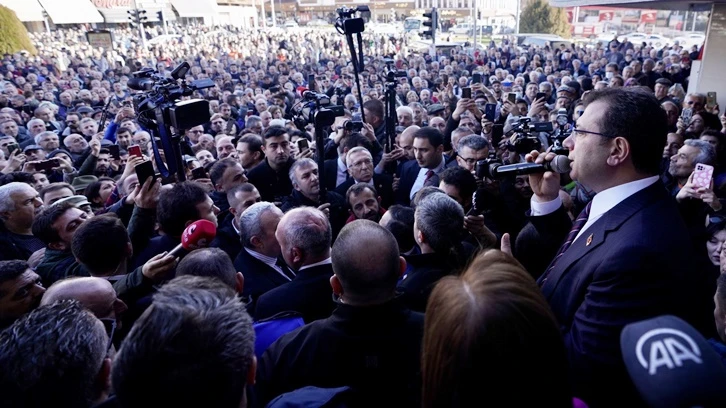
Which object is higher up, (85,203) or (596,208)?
(596,208)

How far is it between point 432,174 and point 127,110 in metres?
5.88

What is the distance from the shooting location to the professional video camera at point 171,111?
3.50m

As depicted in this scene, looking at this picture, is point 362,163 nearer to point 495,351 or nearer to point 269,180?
point 269,180

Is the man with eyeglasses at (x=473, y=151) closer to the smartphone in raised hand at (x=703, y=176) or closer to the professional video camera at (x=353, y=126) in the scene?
the smartphone in raised hand at (x=703, y=176)

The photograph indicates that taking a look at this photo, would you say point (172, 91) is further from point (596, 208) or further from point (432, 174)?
point (596, 208)

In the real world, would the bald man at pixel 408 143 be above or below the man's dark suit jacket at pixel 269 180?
above

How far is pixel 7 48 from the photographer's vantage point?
20.8 metres

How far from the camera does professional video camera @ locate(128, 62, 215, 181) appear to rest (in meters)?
3.50

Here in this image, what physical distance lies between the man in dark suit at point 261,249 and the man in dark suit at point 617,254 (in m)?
1.56

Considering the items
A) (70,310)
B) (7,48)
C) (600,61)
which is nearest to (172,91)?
(70,310)

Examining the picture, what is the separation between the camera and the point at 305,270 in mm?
2357

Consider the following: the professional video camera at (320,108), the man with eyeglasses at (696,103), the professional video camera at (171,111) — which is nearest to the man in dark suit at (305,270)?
the professional video camera at (171,111)

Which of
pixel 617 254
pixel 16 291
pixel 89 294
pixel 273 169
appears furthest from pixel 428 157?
pixel 16 291

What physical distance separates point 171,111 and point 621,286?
10.3 feet
